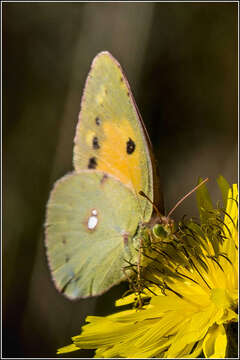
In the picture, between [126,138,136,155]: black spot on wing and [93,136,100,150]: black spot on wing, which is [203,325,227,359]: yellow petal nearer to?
[126,138,136,155]: black spot on wing

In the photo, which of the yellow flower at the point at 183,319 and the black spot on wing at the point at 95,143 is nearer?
the yellow flower at the point at 183,319

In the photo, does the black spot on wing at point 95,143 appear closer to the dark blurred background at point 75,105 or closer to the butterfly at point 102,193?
the butterfly at point 102,193

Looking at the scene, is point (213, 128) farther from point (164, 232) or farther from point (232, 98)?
point (164, 232)

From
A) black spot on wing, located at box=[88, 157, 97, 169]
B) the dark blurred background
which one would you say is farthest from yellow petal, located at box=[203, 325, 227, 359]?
the dark blurred background

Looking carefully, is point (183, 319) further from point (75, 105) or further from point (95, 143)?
point (75, 105)

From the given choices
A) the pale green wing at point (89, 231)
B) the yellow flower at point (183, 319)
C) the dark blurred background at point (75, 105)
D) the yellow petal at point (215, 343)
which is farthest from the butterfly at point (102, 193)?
the dark blurred background at point (75, 105)
